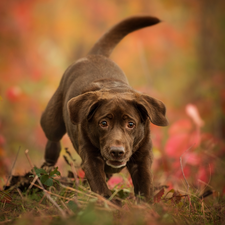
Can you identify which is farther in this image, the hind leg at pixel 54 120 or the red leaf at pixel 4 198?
the hind leg at pixel 54 120

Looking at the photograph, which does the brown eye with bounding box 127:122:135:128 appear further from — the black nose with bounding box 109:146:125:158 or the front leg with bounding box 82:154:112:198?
the front leg with bounding box 82:154:112:198

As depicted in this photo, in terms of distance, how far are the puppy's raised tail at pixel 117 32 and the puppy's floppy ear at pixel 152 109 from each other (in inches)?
71.8

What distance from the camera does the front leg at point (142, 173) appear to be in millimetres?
3730

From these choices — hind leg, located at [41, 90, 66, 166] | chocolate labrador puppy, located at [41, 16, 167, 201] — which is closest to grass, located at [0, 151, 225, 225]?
chocolate labrador puppy, located at [41, 16, 167, 201]

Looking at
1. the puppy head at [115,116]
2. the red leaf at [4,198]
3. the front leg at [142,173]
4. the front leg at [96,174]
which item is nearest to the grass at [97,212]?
the red leaf at [4,198]

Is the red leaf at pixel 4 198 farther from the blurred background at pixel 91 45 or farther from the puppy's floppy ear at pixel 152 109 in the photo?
the blurred background at pixel 91 45

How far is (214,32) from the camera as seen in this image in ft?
49.8

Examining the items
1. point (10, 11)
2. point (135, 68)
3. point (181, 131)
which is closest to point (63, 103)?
point (181, 131)

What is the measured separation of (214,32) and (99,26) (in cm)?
469

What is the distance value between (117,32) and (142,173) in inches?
98.3

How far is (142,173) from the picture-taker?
382 centimetres

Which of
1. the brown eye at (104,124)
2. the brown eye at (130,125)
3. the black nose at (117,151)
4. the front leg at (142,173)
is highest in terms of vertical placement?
the brown eye at (104,124)

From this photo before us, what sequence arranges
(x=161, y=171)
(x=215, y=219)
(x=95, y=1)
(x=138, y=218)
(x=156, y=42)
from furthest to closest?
(x=95, y=1)
(x=156, y=42)
(x=161, y=171)
(x=215, y=219)
(x=138, y=218)

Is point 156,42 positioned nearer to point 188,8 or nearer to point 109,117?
point 188,8
